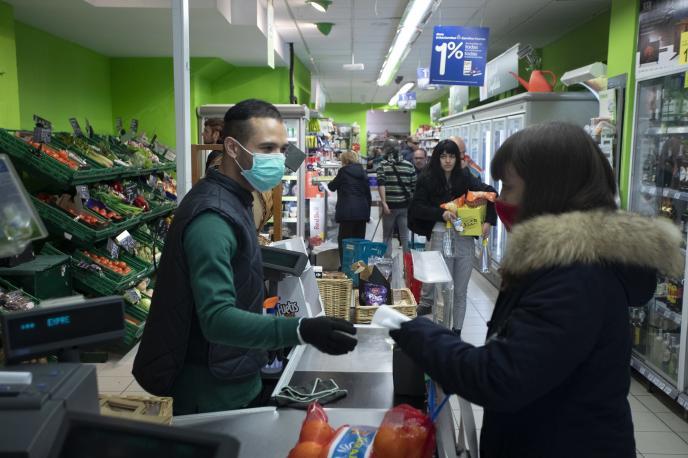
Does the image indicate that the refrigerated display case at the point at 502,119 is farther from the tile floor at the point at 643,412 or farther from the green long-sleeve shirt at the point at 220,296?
the green long-sleeve shirt at the point at 220,296

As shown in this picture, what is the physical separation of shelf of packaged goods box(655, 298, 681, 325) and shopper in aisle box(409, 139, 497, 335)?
1.59 metres

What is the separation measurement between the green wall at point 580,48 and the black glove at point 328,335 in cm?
813

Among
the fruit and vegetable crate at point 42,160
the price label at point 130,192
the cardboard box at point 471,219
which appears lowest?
the cardboard box at point 471,219

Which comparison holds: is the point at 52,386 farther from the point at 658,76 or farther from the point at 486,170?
the point at 486,170

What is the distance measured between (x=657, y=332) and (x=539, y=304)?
416cm

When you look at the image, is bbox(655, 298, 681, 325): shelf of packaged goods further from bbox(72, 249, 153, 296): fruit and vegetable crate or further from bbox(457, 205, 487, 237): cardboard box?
bbox(72, 249, 153, 296): fruit and vegetable crate

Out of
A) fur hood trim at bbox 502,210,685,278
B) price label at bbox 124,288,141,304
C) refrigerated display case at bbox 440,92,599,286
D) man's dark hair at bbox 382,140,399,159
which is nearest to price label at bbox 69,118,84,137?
price label at bbox 124,288,141,304

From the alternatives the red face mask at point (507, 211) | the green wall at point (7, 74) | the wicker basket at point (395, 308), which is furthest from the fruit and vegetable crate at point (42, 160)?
the red face mask at point (507, 211)

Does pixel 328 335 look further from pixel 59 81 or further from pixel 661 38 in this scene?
pixel 59 81

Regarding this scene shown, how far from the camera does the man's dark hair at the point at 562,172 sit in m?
1.41

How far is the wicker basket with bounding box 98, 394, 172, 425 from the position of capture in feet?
5.57

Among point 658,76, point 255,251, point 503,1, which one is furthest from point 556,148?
point 503,1

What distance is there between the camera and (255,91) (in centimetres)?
1027

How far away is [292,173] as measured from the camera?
803cm
